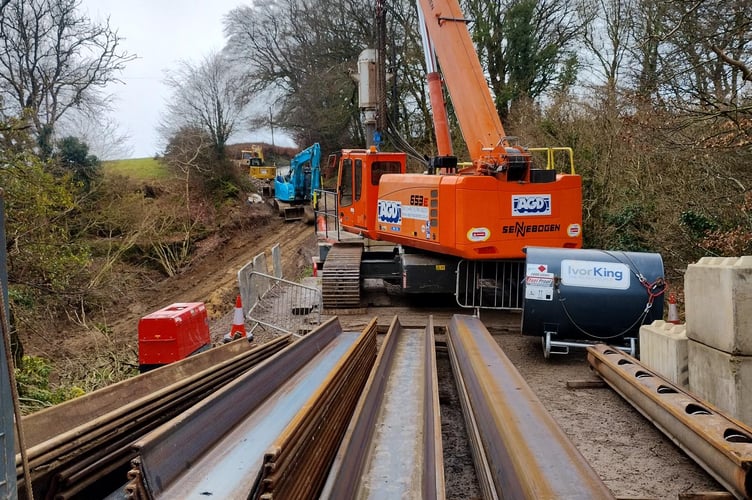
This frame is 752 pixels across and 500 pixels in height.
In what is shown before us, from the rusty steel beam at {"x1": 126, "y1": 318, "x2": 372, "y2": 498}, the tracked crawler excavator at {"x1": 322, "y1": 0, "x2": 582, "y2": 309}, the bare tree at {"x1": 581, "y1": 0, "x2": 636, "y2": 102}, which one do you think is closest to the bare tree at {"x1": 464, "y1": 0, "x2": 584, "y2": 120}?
the bare tree at {"x1": 581, "y1": 0, "x2": 636, "y2": 102}

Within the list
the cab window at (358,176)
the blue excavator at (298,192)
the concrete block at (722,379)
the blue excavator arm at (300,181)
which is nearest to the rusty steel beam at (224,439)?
the concrete block at (722,379)

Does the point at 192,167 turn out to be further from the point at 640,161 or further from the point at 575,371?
the point at 575,371

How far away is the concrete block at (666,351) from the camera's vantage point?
194 inches

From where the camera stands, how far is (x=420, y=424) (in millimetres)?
3902

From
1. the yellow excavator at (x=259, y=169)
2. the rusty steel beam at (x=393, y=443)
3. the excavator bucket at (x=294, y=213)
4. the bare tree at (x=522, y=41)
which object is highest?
the bare tree at (x=522, y=41)

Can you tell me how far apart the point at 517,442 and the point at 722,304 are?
188 centimetres

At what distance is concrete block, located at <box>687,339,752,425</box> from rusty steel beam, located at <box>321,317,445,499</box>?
2.14 metres

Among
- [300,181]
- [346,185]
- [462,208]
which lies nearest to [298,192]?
[300,181]

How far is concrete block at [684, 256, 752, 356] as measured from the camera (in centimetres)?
395

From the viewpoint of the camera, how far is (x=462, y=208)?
754cm

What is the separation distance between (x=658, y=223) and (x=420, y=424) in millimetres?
8404

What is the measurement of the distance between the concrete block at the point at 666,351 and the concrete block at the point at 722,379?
0.18 m

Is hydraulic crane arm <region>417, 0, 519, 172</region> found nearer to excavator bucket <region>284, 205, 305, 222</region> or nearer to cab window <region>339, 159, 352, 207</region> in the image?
cab window <region>339, 159, 352, 207</region>

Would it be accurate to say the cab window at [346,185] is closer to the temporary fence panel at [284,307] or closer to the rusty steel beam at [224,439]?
the temporary fence panel at [284,307]
